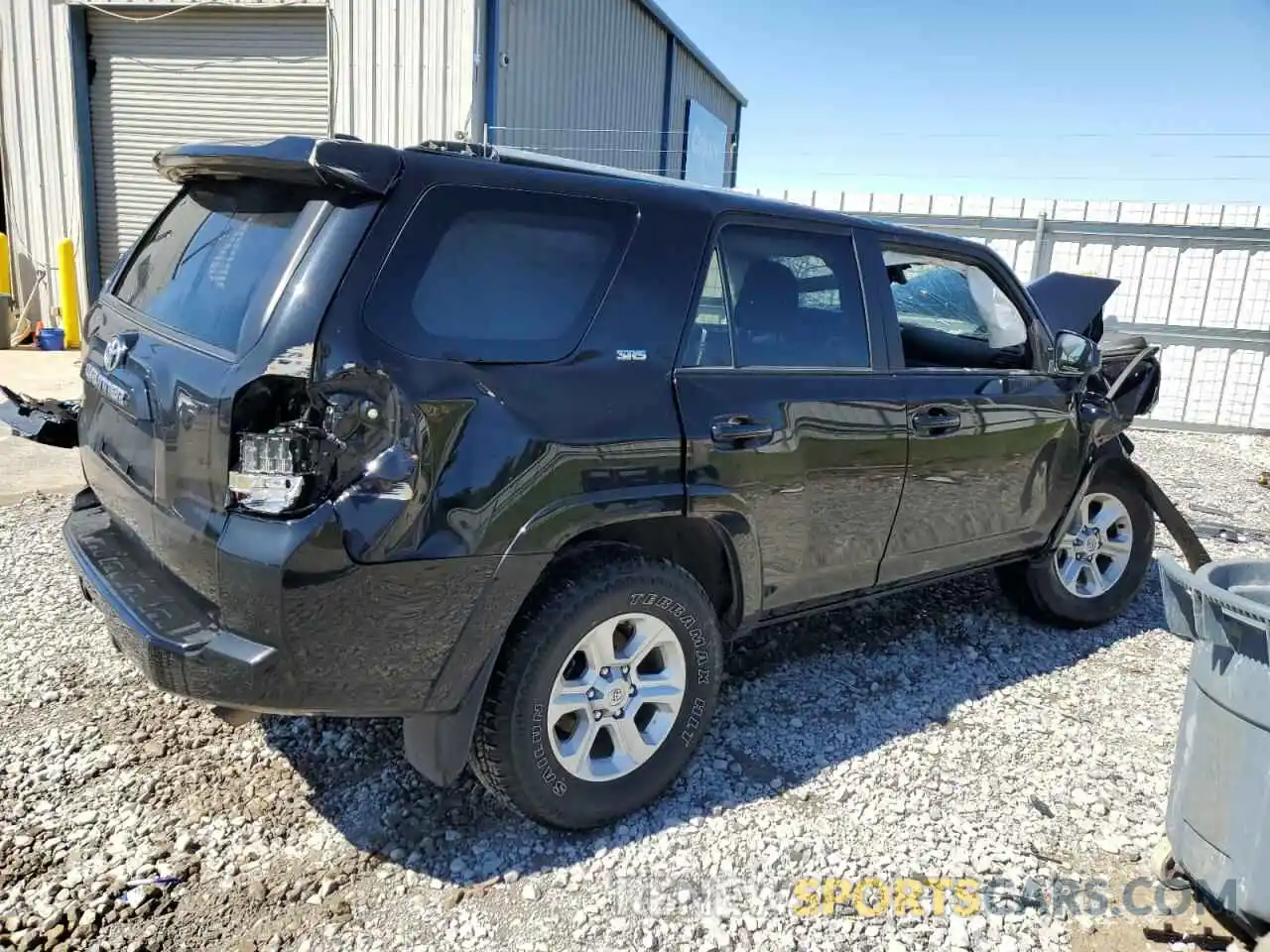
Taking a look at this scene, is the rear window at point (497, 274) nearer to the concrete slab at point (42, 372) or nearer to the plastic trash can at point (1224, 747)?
the plastic trash can at point (1224, 747)

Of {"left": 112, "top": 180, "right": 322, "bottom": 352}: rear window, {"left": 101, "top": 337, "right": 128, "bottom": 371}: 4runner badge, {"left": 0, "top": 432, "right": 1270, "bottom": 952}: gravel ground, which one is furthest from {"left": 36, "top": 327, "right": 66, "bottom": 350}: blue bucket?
{"left": 101, "top": 337, "right": 128, "bottom": 371}: 4runner badge

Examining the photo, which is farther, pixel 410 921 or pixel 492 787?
pixel 492 787

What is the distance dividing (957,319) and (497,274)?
8.65 ft

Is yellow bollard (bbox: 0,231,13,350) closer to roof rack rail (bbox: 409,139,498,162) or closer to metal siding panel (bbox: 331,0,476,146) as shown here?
metal siding panel (bbox: 331,0,476,146)

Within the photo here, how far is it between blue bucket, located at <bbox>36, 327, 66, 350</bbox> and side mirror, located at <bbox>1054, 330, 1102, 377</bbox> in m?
11.4

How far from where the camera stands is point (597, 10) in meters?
11.2

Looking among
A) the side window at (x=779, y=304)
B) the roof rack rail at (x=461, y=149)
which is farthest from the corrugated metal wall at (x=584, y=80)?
the roof rack rail at (x=461, y=149)

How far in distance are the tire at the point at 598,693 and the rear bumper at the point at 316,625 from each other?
5.8 inches

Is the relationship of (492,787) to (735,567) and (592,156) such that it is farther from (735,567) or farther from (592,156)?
(592,156)

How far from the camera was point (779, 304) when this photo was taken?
3.21 meters

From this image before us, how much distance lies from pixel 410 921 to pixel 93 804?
112cm

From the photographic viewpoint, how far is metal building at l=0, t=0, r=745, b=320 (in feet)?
30.3

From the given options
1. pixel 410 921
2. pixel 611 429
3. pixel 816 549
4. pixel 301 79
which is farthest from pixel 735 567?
pixel 301 79

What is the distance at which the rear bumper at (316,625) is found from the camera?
84.7 inches
